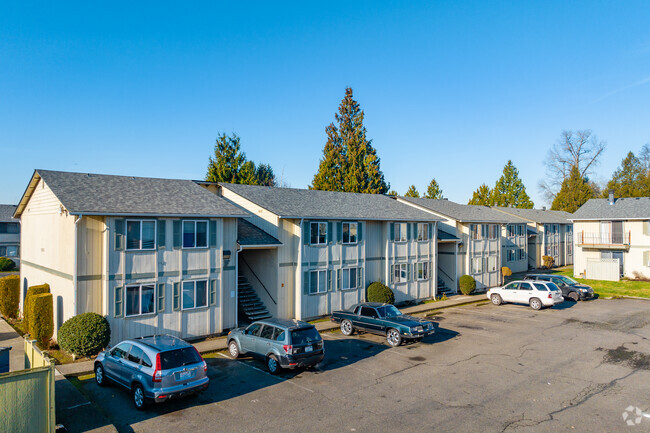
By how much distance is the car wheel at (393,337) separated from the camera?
18.4m

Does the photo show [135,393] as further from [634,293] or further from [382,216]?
[634,293]

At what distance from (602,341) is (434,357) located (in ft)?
28.0

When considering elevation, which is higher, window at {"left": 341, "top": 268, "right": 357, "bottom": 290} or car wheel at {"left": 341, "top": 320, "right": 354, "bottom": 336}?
window at {"left": 341, "top": 268, "right": 357, "bottom": 290}

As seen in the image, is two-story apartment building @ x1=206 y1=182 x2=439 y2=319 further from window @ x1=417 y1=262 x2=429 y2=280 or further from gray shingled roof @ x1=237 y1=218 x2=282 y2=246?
gray shingled roof @ x1=237 y1=218 x2=282 y2=246

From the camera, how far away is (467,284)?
32500 mm

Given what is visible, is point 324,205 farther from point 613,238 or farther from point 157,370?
point 613,238

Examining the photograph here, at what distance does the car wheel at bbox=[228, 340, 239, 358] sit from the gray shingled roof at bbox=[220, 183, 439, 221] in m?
7.61

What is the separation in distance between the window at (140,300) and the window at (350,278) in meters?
11.0

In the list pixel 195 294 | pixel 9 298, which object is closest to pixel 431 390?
pixel 195 294

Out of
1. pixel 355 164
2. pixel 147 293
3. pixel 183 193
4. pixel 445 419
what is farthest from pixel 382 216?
pixel 355 164

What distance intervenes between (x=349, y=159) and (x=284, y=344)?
49671 mm

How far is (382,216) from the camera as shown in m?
27.2

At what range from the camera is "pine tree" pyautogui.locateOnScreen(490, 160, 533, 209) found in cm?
7812

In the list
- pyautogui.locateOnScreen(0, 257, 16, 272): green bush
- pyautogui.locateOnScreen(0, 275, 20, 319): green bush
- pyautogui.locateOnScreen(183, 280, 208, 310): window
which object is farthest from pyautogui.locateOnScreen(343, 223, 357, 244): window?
pyautogui.locateOnScreen(0, 257, 16, 272): green bush
